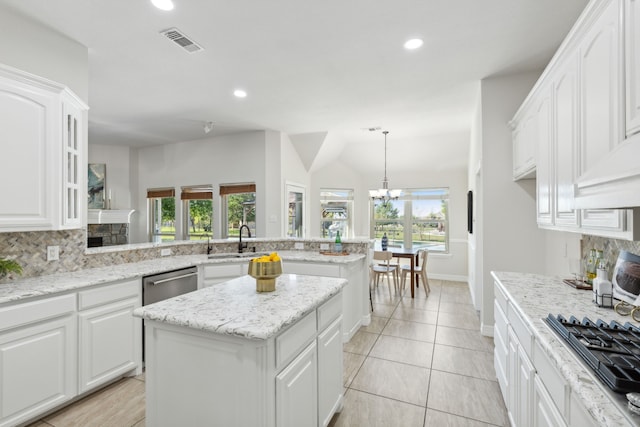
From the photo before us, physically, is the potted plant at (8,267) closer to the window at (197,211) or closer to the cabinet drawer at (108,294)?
the cabinet drawer at (108,294)

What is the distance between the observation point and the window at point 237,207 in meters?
5.71

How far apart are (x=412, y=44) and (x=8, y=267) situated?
362 cm

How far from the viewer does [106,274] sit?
2.56 m

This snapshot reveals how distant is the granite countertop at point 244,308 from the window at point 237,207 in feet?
12.1

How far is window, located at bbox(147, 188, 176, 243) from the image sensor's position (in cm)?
650

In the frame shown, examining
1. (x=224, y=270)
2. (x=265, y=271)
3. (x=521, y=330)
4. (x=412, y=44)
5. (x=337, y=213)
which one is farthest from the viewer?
(x=337, y=213)

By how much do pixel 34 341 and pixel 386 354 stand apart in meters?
2.91

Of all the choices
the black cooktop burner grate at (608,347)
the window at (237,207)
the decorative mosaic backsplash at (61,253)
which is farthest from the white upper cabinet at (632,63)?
the window at (237,207)

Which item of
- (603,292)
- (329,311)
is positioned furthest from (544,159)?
(329,311)

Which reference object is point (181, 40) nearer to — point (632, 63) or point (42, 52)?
point (42, 52)

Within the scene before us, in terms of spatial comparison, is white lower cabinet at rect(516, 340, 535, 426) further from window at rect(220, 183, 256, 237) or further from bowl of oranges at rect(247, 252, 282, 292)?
window at rect(220, 183, 256, 237)

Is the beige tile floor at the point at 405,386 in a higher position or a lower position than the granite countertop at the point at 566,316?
lower

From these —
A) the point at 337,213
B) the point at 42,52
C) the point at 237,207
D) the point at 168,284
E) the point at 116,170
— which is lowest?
the point at 168,284

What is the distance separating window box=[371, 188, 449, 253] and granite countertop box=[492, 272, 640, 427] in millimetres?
4622
